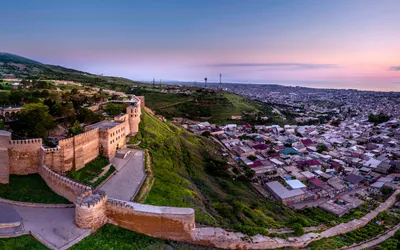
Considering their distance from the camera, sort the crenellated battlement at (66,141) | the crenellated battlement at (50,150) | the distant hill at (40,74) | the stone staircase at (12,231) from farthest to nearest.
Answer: the distant hill at (40,74) < the crenellated battlement at (66,141) < the crenellated battlement at (50,150) < the stone staircase at (12,231)

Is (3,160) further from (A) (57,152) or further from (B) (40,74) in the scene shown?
(B) (40,74)

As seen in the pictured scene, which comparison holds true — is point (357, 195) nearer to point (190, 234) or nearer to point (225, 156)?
point (225, 156)

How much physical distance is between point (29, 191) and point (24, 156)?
2409mm

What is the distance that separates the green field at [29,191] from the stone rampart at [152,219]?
3.36m

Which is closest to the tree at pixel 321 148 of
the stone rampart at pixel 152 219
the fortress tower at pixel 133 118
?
the fortress tower at pixel 133 118

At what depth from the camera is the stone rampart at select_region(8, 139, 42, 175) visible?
16.2 meters

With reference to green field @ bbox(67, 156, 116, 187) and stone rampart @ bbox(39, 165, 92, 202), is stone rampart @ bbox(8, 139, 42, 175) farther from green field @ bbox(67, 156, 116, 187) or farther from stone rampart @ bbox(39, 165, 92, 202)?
green field @ bbox(67, 156, 116, 187)

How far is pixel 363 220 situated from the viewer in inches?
947

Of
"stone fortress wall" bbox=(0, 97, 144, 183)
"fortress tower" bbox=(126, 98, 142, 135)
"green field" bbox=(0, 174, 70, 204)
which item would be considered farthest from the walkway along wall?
"fortress tower" bbox=(126, 98, 142, 135)

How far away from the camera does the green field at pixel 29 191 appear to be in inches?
586

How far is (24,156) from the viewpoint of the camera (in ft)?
54.3

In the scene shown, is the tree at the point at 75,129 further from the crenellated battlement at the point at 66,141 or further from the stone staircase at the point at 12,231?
the stone staircase at the point at 12,231

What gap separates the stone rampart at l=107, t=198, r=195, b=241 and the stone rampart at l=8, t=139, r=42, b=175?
21.3 feet

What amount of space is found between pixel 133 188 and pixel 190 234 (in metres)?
5.14
